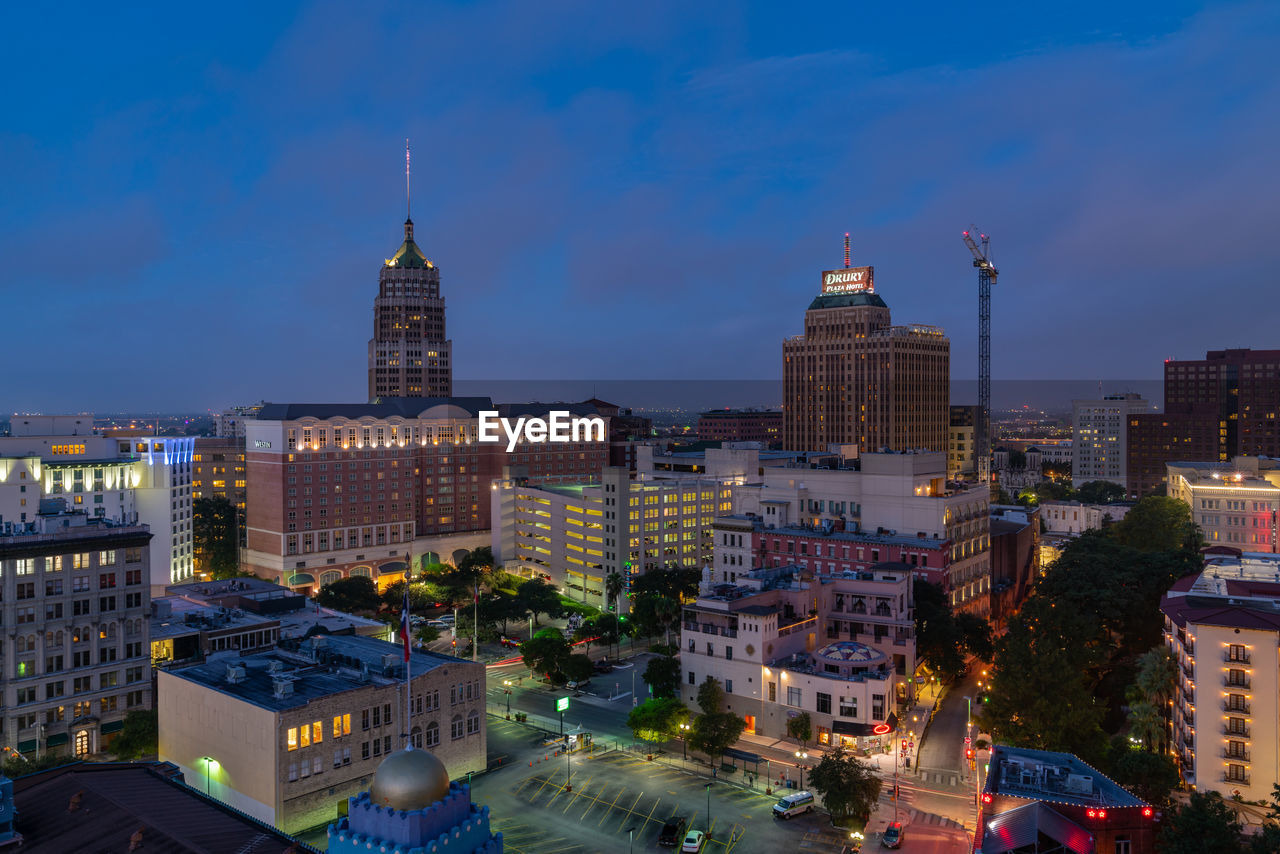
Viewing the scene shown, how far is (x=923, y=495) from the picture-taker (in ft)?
392

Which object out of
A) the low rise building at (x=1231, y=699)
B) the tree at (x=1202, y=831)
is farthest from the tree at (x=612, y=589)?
the tree at (x=1202, y=831)

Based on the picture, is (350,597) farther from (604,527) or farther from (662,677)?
(662,677)

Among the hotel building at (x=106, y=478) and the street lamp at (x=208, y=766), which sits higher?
the hotel building at (x=106, y=478)

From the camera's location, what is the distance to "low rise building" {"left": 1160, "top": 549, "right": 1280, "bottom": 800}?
219 feet

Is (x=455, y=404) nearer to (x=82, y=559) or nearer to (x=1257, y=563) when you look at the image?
(x=82, y=559)

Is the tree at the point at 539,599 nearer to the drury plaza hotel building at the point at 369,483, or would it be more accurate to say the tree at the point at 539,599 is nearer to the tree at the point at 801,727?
the drury plaza hotel building at the point at 369,483

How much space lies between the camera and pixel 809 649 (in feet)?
320

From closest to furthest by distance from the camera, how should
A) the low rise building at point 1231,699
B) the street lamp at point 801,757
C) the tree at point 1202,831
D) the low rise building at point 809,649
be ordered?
the tree at point 1202,831 → the low rise building at point 1231,699 → the street lamp at point 801,757 → the low rise building at point 809,649

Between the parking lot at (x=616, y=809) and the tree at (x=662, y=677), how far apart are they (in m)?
11.6

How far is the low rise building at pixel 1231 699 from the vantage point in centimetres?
6675

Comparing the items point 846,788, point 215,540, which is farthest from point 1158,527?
point 215,540

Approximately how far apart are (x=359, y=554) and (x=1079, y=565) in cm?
12467

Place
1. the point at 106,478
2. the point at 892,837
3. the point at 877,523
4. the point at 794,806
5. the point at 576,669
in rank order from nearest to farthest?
the point at 892,837 < the point at 794,806 < the point at 576,669 < the point at 877,523 < the point at 106,478

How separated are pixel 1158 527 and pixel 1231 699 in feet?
275
